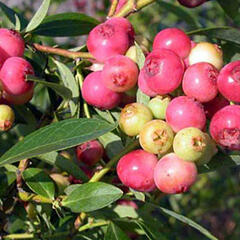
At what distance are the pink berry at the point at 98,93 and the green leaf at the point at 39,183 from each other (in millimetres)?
167

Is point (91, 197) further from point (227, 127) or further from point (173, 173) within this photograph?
point (227, 127)

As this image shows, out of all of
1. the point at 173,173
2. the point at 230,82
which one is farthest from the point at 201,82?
the point at 173,173

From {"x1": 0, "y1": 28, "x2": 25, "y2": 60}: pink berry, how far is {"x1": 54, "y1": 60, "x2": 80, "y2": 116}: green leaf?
108 millimetres

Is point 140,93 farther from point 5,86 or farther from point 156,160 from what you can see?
point 5,86

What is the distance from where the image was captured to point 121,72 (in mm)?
925

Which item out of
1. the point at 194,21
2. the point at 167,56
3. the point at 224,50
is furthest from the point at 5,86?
the point at 194,21

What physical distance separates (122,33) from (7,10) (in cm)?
34

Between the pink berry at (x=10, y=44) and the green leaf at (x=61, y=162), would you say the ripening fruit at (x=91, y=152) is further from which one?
the pink berry at (x=10, y=44)

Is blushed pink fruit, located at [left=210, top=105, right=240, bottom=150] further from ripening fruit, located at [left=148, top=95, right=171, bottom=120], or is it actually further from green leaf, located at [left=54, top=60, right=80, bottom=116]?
green leaf, located at [left=54, top=60, right=80, bottom=116]

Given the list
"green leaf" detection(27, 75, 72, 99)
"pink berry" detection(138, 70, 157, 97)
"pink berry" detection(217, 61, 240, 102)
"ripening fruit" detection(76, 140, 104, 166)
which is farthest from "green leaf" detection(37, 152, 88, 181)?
"pink berry" detection(217, 61, 240, 102)

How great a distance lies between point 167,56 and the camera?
3.01ft

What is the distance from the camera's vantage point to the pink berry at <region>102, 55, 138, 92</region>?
3.08 feet

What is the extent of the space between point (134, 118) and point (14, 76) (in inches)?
8.7

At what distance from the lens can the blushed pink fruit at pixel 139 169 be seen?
0.91 metres
